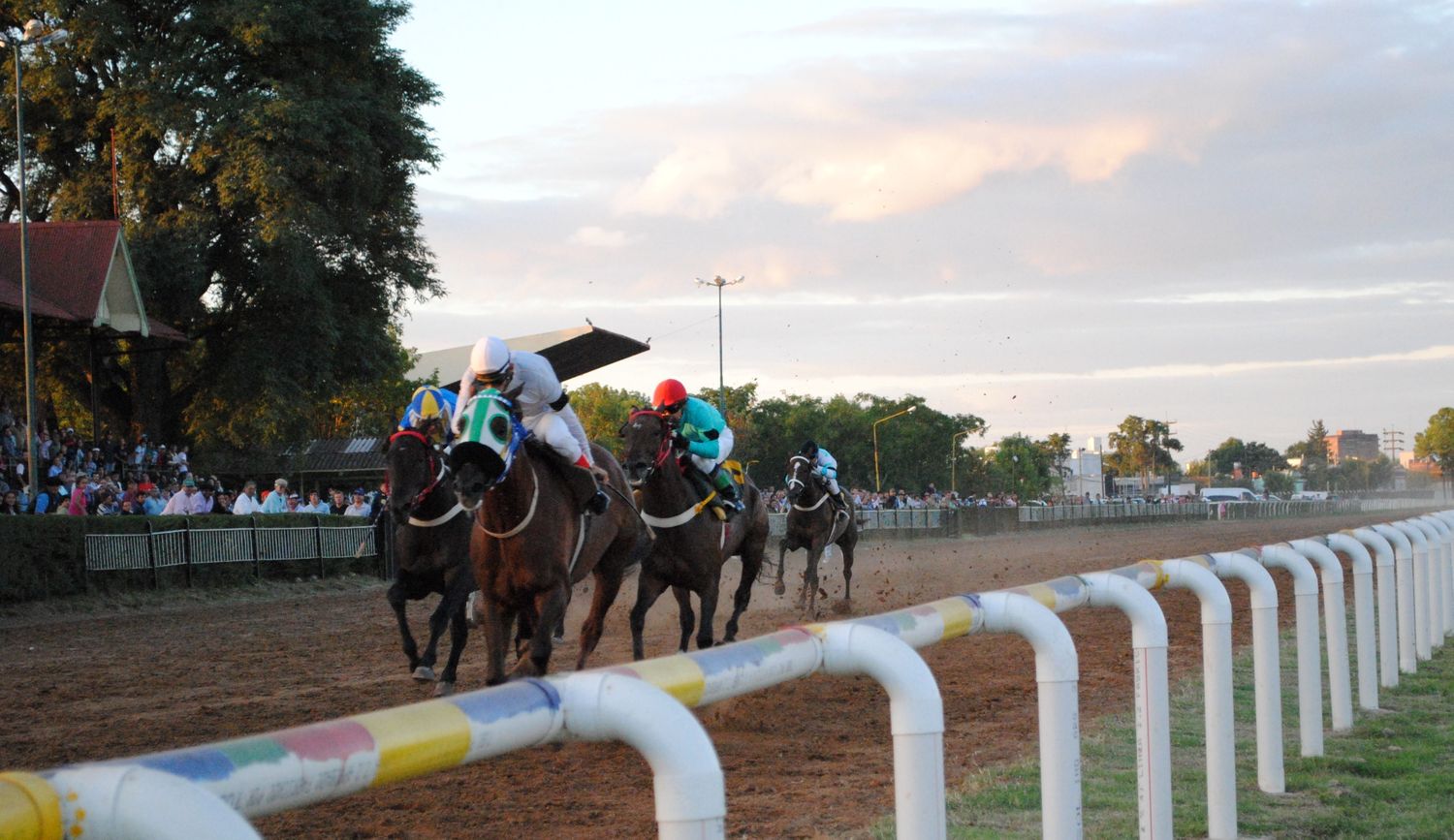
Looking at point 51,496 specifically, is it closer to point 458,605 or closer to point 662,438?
point 458,605

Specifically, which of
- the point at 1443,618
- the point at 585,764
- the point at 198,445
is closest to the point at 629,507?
the point at 585,764

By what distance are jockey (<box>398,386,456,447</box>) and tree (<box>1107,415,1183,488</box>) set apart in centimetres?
12300

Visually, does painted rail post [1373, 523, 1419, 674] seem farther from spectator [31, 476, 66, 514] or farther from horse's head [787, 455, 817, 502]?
spectator [31, 476, 66, 514]

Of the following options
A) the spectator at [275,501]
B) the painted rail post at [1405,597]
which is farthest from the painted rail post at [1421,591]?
the spectator at [275,501]

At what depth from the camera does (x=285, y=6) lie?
100 feet

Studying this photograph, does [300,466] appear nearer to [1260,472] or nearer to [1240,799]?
[1240,799]

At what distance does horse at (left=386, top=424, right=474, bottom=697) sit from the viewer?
8969mm

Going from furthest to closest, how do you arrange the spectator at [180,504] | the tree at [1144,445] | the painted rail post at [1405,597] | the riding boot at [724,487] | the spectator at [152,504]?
the tree at [1144,445]
the spectator at [180,504]
the spectator at [152,504]
the riding boot at [724,487]
the painted rail post at [1405,597]

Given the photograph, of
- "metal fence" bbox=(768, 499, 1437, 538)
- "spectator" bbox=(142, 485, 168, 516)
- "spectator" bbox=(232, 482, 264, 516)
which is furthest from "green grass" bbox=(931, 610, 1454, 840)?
"spectator" bbox=(232, 482, 264, 516)

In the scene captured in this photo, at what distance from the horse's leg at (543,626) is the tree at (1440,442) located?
469ft

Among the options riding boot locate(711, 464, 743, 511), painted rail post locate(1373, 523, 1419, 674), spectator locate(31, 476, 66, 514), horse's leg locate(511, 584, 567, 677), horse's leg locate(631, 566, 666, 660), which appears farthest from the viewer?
spectator locate(31, 476, 66, 514)

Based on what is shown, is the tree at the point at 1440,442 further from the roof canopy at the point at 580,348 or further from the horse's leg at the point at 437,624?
the horse's leg at the point at 437,624

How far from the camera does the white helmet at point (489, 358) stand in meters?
7.78

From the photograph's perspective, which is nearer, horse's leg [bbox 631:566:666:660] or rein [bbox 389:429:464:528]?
rein [bbox 389:429:464:528]
